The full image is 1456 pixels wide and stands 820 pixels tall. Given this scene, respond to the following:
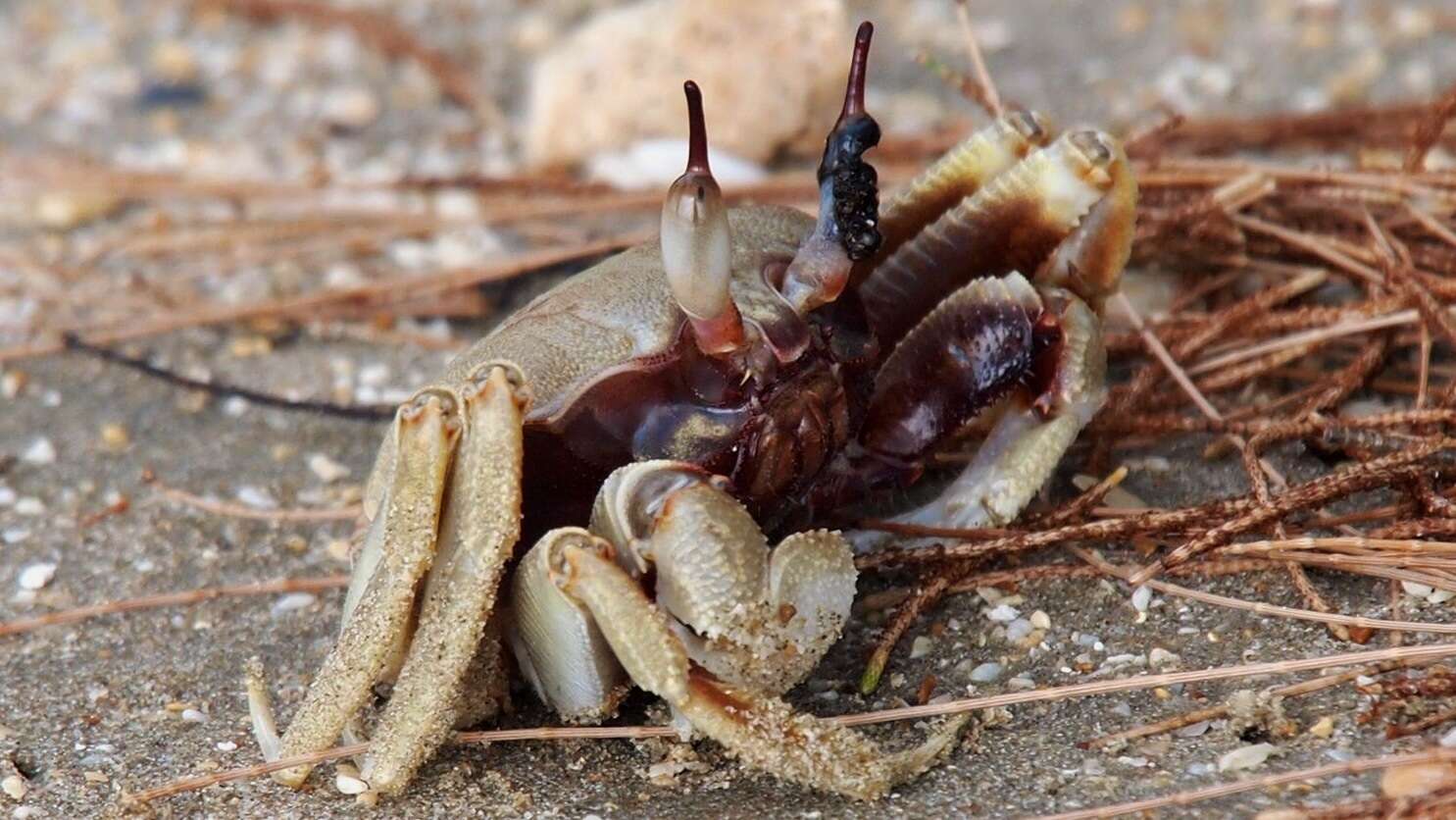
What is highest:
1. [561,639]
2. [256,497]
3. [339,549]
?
[256,497]

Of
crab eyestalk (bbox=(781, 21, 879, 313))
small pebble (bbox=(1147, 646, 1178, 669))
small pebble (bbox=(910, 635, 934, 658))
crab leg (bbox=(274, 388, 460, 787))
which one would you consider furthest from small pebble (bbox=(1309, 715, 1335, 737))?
crab leg (bbox=(274, 388, 460, 787))

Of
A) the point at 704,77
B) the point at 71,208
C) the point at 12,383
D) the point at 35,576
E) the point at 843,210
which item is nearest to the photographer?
the point at 843,210

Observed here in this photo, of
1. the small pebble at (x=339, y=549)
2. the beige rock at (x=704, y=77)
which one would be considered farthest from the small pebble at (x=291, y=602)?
the beige rock at (x=704, y=77)

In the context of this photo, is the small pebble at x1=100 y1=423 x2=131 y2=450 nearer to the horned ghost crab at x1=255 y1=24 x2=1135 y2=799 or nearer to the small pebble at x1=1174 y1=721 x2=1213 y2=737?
the horned ghost crab at x1=255 y1=24 x2=1135 y2=799

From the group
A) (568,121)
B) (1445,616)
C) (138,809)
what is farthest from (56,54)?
(1445,616)

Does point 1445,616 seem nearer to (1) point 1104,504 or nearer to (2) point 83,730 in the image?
(1) point 1104,504

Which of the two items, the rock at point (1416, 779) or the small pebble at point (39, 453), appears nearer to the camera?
the rock at point (1416, 779)

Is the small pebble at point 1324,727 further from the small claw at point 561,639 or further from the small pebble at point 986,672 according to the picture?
the small claw at point 561,639

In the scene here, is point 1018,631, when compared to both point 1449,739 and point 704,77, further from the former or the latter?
point 704,77

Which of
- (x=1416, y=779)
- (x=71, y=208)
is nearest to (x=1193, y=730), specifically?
(x=1416, y=779)
